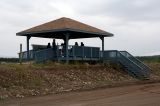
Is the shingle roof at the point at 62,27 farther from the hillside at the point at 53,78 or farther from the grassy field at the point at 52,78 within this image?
the hillside at the point at 53,78

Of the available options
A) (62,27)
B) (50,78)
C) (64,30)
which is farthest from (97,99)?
(62,27)

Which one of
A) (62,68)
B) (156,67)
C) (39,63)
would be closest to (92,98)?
(62,68)

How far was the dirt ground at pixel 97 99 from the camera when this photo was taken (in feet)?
70.6

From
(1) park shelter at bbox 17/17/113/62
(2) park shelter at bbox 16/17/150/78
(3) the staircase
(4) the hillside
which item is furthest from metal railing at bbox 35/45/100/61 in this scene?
(4) the hillside

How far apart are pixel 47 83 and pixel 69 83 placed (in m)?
2.12

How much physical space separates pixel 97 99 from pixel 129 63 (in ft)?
54.1

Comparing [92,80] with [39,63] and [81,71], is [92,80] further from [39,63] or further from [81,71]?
[39,63]

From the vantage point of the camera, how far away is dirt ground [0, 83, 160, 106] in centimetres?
2152

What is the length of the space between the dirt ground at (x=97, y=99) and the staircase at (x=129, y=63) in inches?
416

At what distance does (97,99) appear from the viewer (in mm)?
23297

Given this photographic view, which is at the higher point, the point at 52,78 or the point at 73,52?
the point at 73,52

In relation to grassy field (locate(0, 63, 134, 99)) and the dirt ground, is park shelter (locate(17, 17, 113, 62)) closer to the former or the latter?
grassy field (locate(0, 63, 134, 99))

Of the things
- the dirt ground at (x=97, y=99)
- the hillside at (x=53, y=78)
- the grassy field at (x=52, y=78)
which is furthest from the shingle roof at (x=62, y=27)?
the dirt ground at (x=97, y=99)

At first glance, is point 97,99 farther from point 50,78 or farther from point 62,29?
point 62,29
